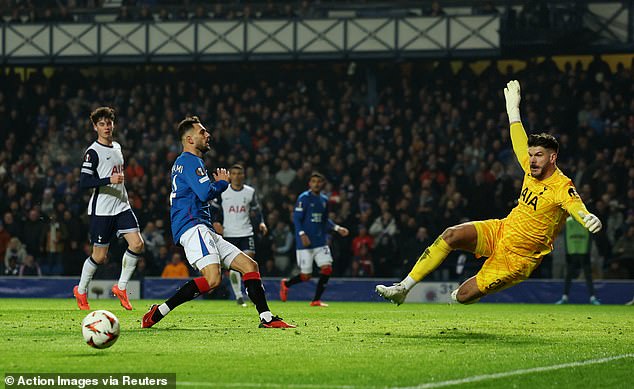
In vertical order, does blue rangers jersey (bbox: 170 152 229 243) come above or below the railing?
below

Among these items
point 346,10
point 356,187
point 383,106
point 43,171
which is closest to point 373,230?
point 356,187

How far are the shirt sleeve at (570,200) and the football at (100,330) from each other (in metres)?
4.61

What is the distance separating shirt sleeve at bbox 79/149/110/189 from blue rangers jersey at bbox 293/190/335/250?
6074 mm

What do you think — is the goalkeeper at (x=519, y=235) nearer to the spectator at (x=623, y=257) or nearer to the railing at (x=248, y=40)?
the spectator at (x=623, y=257)

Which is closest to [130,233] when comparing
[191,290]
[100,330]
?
[191,290]

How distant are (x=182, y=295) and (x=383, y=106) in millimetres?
19291

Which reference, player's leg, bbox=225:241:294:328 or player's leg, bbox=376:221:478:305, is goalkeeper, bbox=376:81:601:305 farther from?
player's leg, bbox=225:241:294:328

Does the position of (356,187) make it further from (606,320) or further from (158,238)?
(606,320)

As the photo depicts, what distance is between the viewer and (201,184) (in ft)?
37.3

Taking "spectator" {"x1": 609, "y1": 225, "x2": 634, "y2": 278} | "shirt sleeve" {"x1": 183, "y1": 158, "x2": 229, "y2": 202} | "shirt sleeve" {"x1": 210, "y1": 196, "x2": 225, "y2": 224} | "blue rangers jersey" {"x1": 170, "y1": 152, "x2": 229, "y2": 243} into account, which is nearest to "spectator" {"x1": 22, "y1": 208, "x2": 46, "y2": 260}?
"shirt sleeve" {"x1": 210, "y1": 196, "x2": 225, "y2": 224}

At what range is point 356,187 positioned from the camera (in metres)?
27.5

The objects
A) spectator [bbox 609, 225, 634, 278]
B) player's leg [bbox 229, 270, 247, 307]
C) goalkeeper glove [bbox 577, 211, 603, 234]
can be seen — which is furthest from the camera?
spectator [bbox 609, 225, 634, 278]

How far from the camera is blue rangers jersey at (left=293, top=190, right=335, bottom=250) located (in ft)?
68.5

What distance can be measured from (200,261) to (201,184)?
30.8 inches
